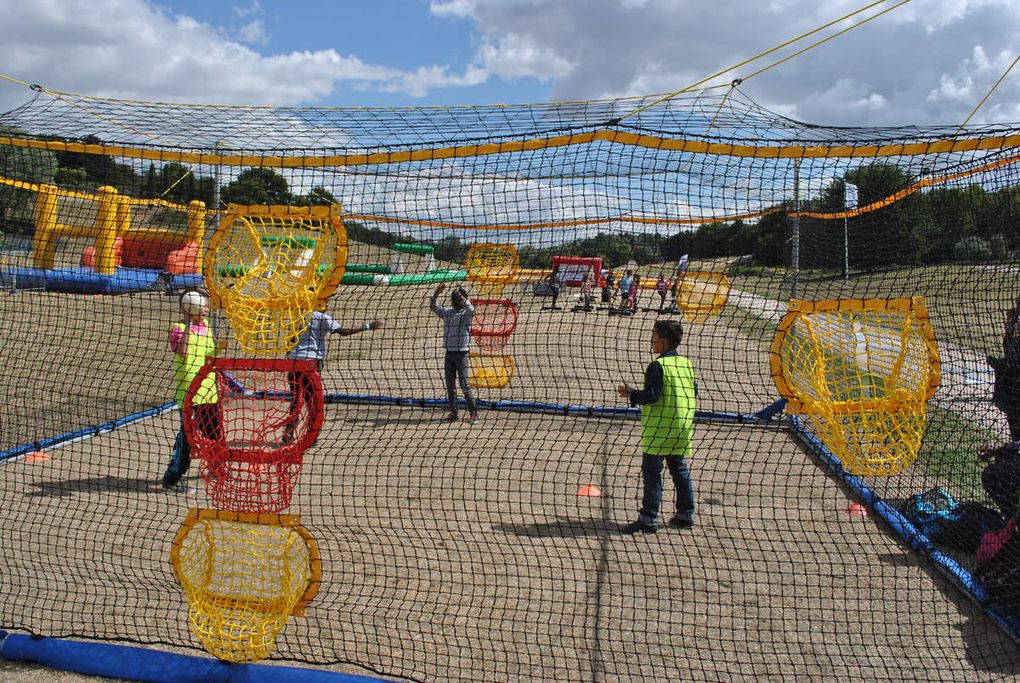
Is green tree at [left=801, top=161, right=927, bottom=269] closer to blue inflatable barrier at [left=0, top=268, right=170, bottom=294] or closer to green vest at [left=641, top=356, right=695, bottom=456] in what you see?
green vest at [left=641, top=356, right=695, bottom=456]

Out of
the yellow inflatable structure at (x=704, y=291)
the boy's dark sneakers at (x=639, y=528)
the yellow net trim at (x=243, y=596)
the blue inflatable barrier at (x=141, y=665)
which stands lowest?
the blue inflatable barrier at (x=141, y=665)

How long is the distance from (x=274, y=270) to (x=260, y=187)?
3.06 feet

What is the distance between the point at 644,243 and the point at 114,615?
12.7 ft

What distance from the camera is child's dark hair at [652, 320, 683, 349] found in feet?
16.8

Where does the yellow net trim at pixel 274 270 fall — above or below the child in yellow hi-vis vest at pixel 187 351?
above

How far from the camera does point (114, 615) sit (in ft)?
12.9

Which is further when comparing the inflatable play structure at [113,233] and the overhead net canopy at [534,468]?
the inflatable play structure at [113,233]

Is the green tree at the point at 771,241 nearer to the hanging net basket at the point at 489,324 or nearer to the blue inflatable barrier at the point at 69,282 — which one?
the hanging net basket at the point at 489,324

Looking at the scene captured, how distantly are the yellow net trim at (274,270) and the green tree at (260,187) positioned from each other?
0.51 meters

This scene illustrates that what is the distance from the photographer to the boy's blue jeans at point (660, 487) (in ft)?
16.8

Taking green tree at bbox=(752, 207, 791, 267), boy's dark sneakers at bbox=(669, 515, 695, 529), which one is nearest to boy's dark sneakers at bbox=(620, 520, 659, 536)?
boy's dark sneakers at bbox=(669, 515, 695, 529)

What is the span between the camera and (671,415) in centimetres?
508

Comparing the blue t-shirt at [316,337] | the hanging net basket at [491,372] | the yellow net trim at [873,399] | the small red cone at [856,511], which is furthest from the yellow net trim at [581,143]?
the hanging net basket at [491,372]

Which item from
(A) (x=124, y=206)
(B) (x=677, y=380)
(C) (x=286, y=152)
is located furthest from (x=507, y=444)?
(C) (x=286, y=152)
